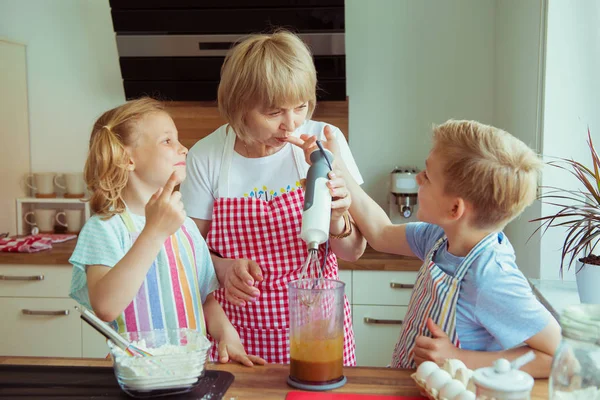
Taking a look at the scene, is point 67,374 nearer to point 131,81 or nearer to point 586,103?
point 586,103

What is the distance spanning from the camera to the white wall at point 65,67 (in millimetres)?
3215

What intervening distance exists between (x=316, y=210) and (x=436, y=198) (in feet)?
0.79

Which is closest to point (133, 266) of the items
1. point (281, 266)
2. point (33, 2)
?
point (281, 266)

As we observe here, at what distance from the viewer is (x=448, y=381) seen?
1.04m

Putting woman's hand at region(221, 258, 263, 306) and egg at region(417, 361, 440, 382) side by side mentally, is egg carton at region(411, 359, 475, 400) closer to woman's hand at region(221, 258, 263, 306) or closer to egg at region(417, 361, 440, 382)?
egg at region(417, 361, 440, 382)

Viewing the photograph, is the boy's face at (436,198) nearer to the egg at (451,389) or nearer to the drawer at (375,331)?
the egg at (451,389)

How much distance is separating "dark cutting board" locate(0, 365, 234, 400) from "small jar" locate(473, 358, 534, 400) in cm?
43

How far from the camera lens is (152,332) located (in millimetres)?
1214

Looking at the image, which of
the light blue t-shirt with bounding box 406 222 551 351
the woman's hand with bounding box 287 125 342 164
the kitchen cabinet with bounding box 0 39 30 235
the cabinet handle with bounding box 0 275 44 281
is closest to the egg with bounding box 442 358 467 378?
the light blue t-shirt with bounding box 406 222 551 351

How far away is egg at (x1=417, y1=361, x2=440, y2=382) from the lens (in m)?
1.07

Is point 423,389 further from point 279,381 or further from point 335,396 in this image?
point 279,381

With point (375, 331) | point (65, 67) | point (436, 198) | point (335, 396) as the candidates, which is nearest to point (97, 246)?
point (335, 396)

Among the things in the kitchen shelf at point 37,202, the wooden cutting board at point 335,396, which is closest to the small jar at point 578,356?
the wooden cutting board at point 335,396

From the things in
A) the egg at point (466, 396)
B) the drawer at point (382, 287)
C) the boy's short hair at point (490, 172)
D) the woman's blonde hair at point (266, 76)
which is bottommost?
the drawer at point (382, 287)
